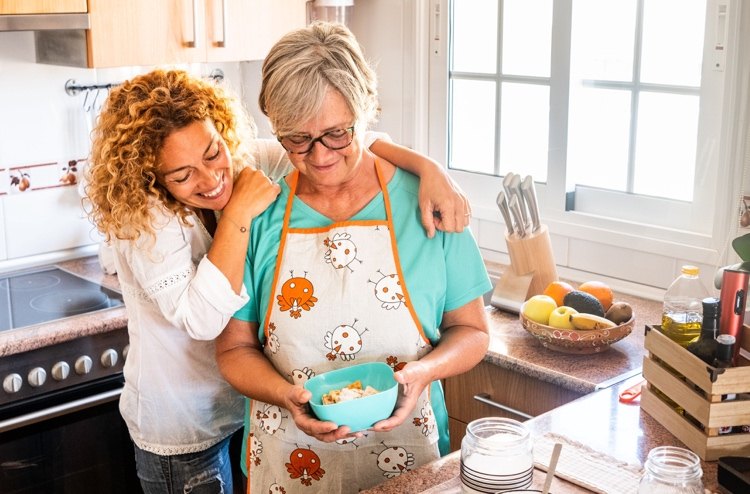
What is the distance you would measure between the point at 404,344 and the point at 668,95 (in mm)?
1316

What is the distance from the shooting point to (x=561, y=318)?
7.23ft

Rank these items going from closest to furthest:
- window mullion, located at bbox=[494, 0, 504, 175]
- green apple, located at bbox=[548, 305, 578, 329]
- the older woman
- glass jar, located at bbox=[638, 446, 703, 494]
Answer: glass jar, located at bbox=[638, 446, 703, 494]
the older woman
green apple, located at bbox=[548, 305, 578, 329]
window mullion, located at bbox=[494, 0, 504, 175]

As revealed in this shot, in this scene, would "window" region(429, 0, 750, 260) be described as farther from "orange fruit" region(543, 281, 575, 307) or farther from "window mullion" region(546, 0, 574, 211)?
"orange fruit" region(543, 281, 575, 307)

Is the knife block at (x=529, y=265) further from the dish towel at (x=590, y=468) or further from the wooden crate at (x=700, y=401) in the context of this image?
the dish towel at (x=590, y=468)

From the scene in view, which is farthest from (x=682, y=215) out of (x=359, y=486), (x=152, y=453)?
(x=152, y=453)

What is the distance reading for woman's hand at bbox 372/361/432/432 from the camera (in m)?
1.50

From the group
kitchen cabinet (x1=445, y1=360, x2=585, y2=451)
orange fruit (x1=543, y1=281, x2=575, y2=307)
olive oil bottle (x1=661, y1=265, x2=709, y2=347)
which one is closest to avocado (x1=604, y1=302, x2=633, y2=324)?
orange fruit (x1=543, y1=281, x2=575, y2=307)

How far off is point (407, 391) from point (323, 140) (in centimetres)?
44

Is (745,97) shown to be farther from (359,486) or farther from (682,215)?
(359,486)

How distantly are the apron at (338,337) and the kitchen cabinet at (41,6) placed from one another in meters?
1.14

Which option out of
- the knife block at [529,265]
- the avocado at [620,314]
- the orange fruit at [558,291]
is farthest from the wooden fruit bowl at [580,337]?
the knife block at [529,265]

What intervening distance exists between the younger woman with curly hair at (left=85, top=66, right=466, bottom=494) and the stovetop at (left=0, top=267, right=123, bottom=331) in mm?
699

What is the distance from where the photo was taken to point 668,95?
8.39 ft

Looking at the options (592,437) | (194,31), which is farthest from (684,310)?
(194,31)
